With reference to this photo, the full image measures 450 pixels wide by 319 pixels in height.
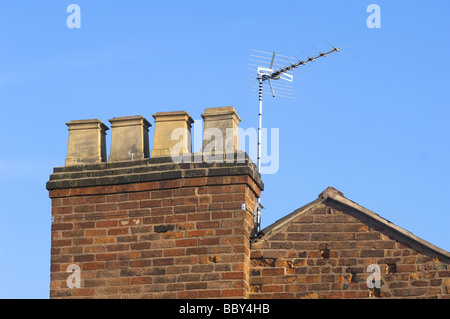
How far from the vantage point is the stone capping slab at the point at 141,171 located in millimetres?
15727

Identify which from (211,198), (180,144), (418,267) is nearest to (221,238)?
(211,198)

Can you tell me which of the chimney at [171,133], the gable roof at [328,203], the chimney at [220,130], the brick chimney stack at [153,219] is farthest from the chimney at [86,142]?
the gable roof at [328,203]

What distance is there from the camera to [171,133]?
1633 centimetres

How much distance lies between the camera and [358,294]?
596 inches

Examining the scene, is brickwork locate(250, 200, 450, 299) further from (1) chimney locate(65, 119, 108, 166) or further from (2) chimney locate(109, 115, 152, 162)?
(1) chimney locate(65, 119, 108, 166)

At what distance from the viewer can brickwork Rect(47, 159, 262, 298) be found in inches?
602

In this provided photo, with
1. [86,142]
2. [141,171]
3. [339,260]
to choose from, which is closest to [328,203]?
[339,260]

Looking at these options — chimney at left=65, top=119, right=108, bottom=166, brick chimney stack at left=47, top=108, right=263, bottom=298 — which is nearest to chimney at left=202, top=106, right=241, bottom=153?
brick chimney stack at left=47, top=108, right=263, bottom=298

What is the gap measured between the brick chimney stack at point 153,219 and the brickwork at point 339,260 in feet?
1.63

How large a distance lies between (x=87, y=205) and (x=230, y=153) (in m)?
2.55

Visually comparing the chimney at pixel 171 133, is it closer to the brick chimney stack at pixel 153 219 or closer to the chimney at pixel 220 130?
the brick chimney stack at pixel 153 219

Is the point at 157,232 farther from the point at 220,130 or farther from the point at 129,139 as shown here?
the point at 220,130
